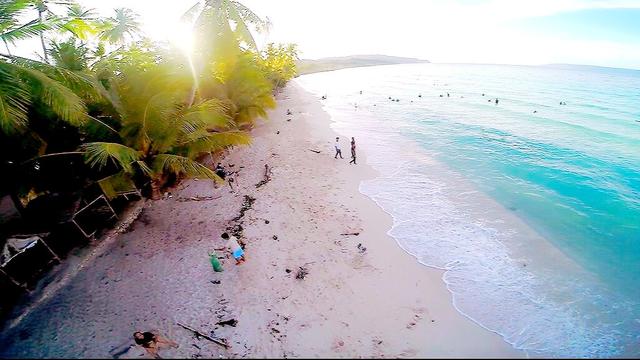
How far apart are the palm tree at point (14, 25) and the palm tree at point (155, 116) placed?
2.51 metres

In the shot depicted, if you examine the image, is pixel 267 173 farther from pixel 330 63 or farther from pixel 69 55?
pixel 330 63

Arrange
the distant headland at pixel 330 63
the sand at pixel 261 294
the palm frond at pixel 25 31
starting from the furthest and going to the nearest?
the distant headland at pixel 330 63
the palm frond at pixel 25 31
the sand at pixel 261 294

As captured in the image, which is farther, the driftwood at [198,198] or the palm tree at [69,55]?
the driftwood at [198,198]

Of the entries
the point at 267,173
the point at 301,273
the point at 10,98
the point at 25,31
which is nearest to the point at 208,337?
the point at 301,273

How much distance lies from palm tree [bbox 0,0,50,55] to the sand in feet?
19.2

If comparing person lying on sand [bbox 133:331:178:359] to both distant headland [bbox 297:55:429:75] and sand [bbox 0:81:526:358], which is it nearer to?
sand [bbox 0:81:526:358]

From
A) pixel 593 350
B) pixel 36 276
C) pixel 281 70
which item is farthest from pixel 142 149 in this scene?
pixel 281 70

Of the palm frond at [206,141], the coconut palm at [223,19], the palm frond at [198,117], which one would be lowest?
the palm frond at [206,141]

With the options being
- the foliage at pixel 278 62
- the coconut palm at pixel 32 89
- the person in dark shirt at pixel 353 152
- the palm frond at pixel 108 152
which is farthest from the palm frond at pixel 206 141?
the foliage at pixel 278 62

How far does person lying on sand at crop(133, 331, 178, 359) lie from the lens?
6.66 meters

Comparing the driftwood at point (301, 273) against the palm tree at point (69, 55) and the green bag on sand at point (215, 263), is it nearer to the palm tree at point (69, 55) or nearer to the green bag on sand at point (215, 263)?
the green bag on sand at point (215, 263)

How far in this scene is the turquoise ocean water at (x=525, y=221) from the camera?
8250 millimetres

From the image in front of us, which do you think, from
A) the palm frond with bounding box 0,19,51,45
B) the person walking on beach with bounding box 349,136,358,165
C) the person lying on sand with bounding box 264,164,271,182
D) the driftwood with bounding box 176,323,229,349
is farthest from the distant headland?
the driftwood with bounding box 176,323,229,349

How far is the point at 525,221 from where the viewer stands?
13078 mm
